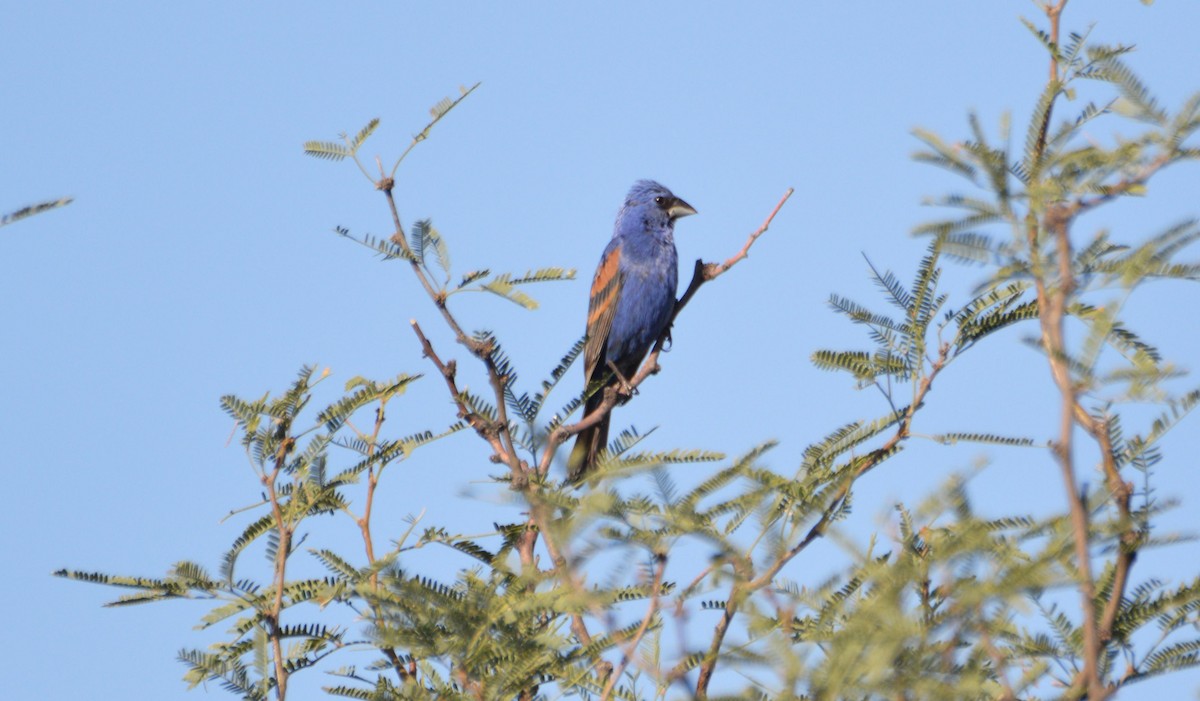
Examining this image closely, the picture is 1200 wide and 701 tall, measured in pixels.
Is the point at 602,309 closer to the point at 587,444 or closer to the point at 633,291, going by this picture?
the point at 633,291

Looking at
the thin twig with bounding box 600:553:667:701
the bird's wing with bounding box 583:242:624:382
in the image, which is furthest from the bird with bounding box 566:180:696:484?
the thin twig with bounding box 600:553:667:701

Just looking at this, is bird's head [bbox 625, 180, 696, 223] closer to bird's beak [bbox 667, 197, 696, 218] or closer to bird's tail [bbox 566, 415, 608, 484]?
bird's beak [bbox 667, 197, 696, 218]

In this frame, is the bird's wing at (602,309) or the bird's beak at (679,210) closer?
the bird's wing at (602,309)

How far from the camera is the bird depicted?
340 inches

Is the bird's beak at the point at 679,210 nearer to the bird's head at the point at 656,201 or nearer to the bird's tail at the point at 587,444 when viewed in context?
the bird's head at the point at 656,201

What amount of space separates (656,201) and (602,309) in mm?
1051

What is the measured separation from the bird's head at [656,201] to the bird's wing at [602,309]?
48 cm

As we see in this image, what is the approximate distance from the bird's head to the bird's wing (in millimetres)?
477

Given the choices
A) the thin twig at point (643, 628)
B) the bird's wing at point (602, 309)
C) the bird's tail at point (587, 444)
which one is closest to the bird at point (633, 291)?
the bird's wing at point (602, 309)

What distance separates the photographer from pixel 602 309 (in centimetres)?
880

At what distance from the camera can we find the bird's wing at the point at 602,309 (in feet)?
28.7

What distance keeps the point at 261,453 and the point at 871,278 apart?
6.63 feet

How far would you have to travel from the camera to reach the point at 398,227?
4.30 meters

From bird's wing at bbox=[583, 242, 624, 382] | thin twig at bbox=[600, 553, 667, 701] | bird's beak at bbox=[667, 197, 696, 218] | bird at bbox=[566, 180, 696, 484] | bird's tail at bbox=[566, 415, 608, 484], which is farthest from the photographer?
bird's beak at bbox=[667, 197, 696, 218]
